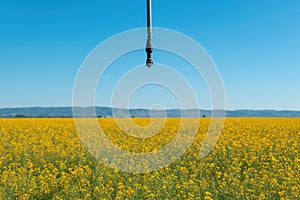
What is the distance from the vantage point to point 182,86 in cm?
905

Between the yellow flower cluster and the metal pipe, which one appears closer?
the metal pipe

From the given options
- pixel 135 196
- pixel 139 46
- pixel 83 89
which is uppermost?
pixel 139 46

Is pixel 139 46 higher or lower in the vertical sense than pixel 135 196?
higher

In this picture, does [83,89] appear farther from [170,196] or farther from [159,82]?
[170,196]

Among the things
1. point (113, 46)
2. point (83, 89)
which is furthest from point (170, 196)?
point (113, 46)

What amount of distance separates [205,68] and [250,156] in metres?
3.72

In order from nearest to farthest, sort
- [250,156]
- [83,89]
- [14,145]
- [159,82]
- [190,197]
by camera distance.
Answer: [190,197] → [83,89] → [159,82] → [250,156] → [14,145]

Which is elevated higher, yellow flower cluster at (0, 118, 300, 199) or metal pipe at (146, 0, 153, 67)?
metal pipe at (146, 0, 153, 67)

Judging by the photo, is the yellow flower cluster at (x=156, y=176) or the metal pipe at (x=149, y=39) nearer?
the metal pipe at (x=149, y=39)

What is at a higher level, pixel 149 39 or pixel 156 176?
pixel 149 39

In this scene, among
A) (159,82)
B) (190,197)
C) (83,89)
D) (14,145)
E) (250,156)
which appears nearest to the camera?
(190,197)

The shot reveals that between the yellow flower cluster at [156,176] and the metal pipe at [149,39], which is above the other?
the metal pipe at [149,39]

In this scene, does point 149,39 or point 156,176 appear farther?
point 156,176

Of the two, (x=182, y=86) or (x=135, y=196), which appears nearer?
(x=135, y=196)
